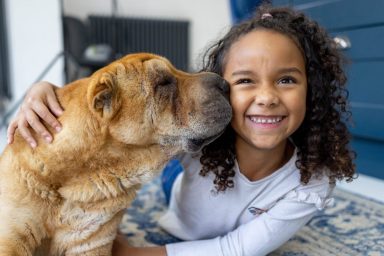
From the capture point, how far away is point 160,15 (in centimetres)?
441

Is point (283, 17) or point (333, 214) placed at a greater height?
point (283, 17)

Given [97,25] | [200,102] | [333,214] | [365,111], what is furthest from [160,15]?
[200,102]

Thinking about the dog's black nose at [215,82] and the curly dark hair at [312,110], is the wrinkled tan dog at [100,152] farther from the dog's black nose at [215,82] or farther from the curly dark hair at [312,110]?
the curly dark hair at [312,110]

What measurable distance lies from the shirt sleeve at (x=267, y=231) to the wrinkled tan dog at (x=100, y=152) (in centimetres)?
26

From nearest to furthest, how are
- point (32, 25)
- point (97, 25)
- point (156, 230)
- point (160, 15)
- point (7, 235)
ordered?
point (7, 235), point (156, 230), point (32, 25), point (97, 25), point (160, 15)

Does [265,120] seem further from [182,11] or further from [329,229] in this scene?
[182,11]

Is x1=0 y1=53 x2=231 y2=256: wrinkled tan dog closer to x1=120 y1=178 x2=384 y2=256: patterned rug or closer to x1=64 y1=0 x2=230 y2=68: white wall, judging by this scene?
x1=120 y1=178 x2=384 y2=256: patterned rug

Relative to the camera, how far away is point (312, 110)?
1.18 m

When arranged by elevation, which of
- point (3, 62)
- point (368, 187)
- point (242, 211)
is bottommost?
point (368, 187)

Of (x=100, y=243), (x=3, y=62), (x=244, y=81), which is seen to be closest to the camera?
(x=100, y=243)

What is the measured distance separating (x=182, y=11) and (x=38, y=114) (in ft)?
12.6


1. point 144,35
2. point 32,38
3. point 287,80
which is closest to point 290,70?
point 287,80

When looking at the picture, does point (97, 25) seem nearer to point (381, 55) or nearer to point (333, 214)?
point (381, 55)

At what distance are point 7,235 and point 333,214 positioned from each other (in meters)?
1.22
